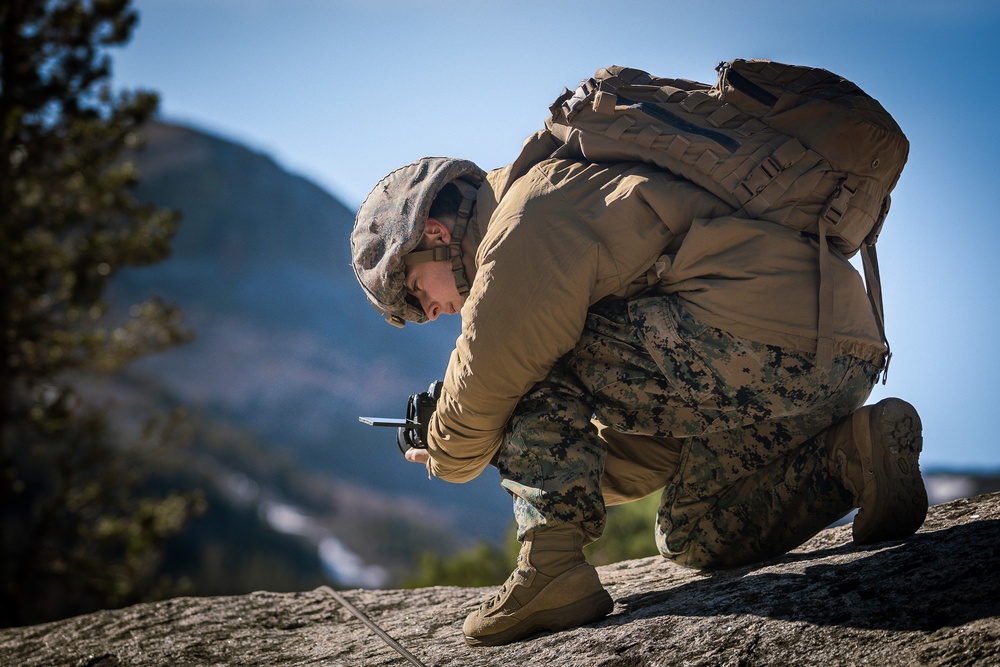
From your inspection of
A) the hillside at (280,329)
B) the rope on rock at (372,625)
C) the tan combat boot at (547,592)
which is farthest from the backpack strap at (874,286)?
the hillside at (280,329)

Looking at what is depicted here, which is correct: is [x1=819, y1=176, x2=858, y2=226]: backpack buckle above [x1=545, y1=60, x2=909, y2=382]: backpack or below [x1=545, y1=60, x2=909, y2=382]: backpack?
below

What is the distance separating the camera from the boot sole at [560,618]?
7.45ft

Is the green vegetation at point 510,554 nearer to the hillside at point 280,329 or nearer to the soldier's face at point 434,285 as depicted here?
the soldier's face at point 434,285

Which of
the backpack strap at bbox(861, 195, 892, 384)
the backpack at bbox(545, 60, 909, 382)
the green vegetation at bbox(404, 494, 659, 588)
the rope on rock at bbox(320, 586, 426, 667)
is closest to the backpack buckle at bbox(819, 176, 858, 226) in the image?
the backpack at bbox(545, 60, 909, 382)

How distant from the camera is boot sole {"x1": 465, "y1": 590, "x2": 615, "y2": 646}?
2.27 m

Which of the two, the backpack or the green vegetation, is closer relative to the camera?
the backpack

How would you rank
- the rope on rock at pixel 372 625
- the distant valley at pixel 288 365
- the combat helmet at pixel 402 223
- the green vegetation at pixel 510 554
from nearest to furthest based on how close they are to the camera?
the rope on rock at pixel 372 625, the combat helmet at pixel 402 223, the green vegetation at pixel 510 554, the distant valley at pixel 288 365

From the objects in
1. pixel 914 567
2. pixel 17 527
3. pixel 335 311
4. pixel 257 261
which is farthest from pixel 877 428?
pixel 257 261

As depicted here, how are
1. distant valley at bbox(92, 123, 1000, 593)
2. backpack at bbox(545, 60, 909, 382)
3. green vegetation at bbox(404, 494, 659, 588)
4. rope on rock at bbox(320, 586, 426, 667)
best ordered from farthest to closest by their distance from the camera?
distant valley at bbox(92, 123, 1000, 593), green vegetation at bbox(404, 494, 659, 588), rope on rock at bbox(320, 586, 426, 667), backpack at bbox(545, 60, 909, 382)

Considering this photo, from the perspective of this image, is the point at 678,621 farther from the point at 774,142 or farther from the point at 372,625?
the point at 774,142

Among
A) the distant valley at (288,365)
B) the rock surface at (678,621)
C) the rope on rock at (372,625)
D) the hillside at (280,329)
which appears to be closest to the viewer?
the rock surface at (678,621)

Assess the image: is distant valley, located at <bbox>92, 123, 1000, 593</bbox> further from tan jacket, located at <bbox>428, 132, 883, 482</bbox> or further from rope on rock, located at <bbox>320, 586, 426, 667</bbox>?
tan jacket, located at <bbox>428, 132, 883, 482</bbox>

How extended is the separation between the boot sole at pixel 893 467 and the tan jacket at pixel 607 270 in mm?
199

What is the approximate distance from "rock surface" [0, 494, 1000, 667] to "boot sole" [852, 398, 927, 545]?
2.3 inches
